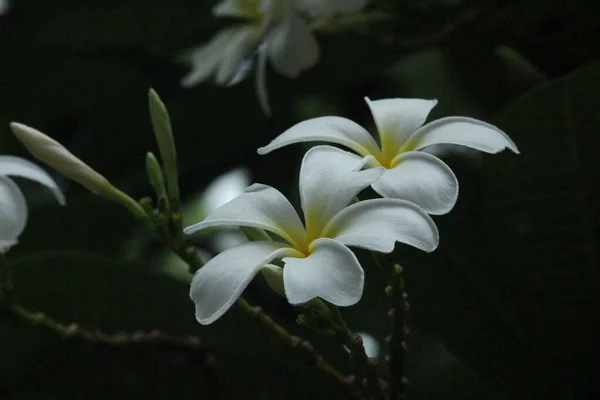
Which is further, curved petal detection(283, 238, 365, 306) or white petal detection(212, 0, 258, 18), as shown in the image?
white petal detection(212, 0, 258, 18)

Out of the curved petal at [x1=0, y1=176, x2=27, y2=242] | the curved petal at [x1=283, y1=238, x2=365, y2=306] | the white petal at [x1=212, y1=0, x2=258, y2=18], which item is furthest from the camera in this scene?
the white petal at [x1=212, y1=0, x2=258, y2=18]

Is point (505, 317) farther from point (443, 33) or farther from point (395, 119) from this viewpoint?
point (443, 33)

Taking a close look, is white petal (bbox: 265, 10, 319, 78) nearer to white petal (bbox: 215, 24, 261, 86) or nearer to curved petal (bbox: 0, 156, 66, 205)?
white petal (bbox: 215, 24, 261, 86)

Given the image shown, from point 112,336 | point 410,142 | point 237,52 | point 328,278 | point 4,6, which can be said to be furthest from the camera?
point 4,6

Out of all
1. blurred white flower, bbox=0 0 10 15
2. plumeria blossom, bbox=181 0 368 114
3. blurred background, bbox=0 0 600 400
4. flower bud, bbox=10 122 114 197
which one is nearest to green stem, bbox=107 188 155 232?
flower bud, bbox=10 122 114 197

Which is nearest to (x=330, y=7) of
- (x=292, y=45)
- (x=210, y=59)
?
(x=292, y=45)

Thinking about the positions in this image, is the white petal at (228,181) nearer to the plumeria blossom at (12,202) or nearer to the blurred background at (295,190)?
the blurred background at (295,190)

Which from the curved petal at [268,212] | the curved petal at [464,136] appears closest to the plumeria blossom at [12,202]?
the curved petal at [268,212]

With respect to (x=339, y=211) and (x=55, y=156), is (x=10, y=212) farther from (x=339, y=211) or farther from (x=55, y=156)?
(x=339, y=211)
